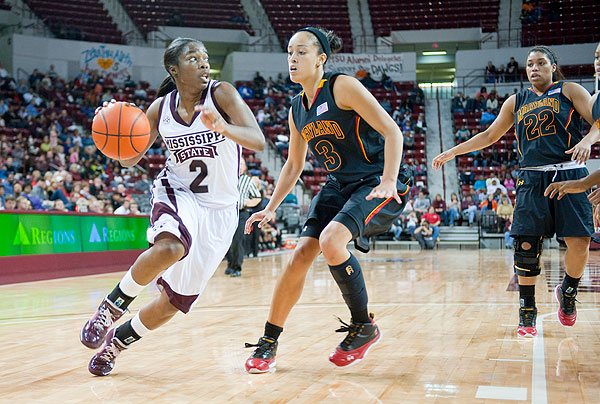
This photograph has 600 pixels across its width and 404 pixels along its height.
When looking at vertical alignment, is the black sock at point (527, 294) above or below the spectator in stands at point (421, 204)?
above

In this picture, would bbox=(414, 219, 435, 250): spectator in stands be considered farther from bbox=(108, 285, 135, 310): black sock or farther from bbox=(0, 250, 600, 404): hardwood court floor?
bbox=(108, 285, 135, 310): black sock

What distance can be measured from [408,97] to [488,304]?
19.3 m

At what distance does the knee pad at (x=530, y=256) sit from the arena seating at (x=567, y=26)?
899 inches

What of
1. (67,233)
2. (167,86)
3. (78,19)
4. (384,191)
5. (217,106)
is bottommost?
(67,233)

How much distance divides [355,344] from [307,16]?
25682 millimetres

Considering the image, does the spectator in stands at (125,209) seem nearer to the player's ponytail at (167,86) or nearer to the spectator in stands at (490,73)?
the player's ponytail at (167,86)

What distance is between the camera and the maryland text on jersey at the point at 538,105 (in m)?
4.33

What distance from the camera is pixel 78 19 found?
25.0 meters

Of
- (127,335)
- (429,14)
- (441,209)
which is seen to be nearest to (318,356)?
(127,335)

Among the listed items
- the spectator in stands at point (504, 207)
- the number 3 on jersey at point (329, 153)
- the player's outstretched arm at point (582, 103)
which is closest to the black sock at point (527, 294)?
the player's outstretched arm at point (582, 103)

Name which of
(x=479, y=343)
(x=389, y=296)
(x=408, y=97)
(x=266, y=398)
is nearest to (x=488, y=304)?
(x=389, y=296)

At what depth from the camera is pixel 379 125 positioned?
3.26 meters

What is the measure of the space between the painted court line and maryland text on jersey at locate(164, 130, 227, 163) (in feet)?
5.77

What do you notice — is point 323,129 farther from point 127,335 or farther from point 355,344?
point 127,335
